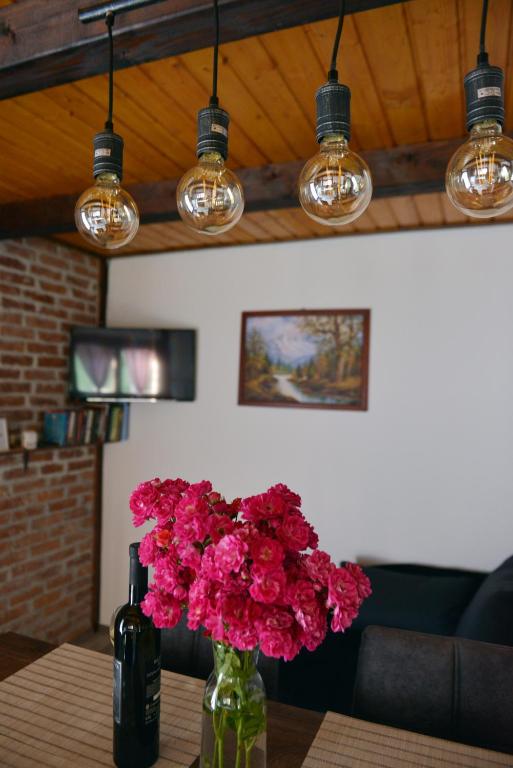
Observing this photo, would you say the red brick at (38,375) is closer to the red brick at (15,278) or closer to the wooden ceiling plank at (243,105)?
the red brick at (15,278)

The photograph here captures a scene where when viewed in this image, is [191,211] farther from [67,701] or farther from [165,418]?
[165,418]

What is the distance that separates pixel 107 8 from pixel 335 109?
20.0 inches

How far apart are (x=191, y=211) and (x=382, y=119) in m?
1.12

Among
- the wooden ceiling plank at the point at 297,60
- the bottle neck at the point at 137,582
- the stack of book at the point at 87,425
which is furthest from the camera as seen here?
the stack of book at the point at 87,425

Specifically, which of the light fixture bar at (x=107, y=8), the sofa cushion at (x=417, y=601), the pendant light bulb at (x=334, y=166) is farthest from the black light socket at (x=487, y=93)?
the sofa cushion at (x=417, y=601)

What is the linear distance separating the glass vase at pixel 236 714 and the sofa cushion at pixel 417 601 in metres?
1.48

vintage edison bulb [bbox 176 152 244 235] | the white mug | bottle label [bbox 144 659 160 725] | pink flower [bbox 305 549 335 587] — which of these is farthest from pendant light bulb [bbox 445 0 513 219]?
the white mug

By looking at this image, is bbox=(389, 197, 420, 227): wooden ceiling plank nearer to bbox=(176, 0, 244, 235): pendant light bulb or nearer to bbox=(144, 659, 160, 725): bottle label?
bbox=(176, 0, 244, 235): pendant light bulb

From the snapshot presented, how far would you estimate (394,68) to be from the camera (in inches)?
59.2

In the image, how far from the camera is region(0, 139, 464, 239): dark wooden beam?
6.39 ft

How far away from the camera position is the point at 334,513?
2.96 m

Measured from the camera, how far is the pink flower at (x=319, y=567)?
0.83 meters

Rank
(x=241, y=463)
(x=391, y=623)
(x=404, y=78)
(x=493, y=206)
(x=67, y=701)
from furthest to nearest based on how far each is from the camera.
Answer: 1. (x=241, y=463)
2. (x=391, y=623)
3. (x=404, y=78)
4. (x=67, y=701)
5. (x=493, y=206)

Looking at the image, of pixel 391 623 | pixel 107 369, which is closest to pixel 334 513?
pixel 391 623
